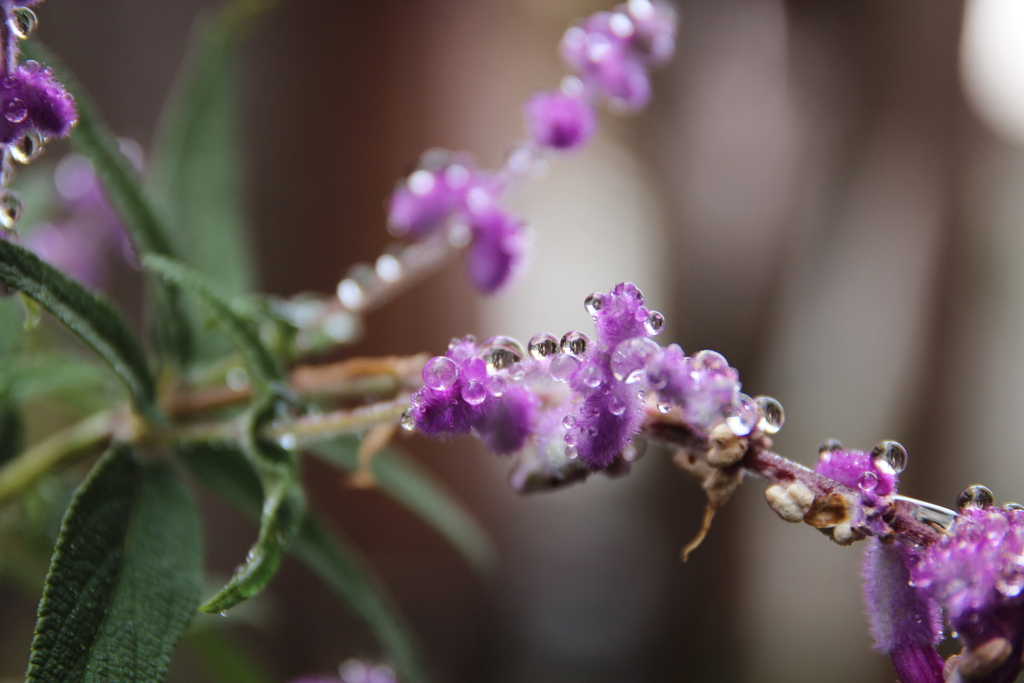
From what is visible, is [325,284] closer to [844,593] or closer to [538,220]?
[538,220]

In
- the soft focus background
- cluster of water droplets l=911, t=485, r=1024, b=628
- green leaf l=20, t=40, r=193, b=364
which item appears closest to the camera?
cluster of water droplets l=911, t=485, r=1024, b=628

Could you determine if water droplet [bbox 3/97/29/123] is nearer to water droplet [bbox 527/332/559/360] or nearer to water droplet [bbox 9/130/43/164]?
water droplet [bbox 9/130/43/164]

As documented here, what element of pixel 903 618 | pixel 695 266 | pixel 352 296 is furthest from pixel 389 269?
pixel 695 266

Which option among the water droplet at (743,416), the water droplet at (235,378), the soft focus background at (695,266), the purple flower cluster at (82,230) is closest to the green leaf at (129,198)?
the water droplet at (235,378)

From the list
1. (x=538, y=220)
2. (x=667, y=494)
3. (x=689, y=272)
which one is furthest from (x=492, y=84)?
(x=667, y=494)

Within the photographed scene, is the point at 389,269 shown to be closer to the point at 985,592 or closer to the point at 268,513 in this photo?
the point at 268,513

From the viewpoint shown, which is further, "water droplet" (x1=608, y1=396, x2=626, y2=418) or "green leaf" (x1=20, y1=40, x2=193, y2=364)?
"green leaf" (x1=20, y1=40, x2=193, y2=364)

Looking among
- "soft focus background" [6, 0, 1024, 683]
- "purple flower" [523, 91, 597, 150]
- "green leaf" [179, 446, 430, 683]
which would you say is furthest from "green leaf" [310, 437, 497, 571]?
"soft focus background" [6, 0, 1024, 683]
